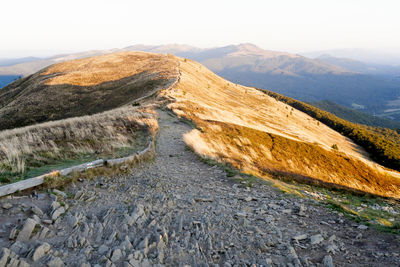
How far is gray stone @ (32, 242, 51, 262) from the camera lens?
573cm

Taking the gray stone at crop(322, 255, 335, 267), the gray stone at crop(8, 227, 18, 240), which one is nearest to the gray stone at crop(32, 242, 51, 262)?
the gray stone at crop(8, 227, 18, 240)

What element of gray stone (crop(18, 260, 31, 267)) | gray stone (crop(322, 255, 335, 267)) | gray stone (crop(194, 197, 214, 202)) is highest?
gray stone (crop(18, 260, 31, 267))


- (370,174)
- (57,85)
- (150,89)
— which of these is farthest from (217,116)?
(57,85)

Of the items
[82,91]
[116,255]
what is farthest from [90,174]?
[82,91]

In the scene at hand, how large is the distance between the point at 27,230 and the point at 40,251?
3.48 ft

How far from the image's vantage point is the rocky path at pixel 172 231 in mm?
6312

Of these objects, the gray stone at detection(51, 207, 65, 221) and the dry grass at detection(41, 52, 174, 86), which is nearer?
the gray stone at detection(51, 207, 65, 221)

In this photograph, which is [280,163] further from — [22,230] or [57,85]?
[57,85]

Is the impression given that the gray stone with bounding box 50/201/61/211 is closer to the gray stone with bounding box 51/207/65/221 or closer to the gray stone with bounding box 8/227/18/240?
the gray stone with bounding box 51/207/65/221

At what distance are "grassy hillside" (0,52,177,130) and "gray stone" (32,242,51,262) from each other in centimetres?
4228

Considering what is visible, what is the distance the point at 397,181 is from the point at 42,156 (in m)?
50.5

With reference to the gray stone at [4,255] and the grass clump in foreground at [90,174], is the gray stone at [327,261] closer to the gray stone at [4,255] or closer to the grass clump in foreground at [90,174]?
the gray stone at [4,255]

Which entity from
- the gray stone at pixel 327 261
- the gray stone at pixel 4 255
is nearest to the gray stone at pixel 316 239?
the gray stone at pixel 327 261

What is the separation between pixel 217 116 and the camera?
36781 millimetres
